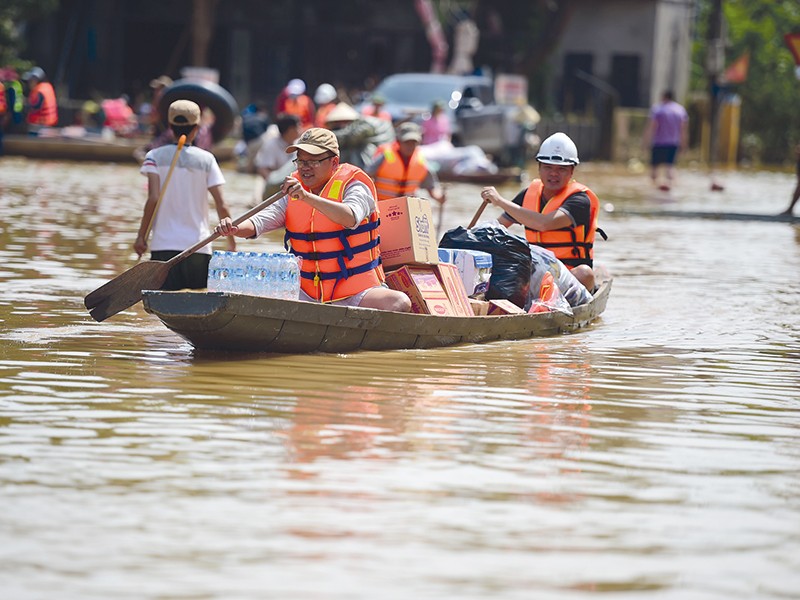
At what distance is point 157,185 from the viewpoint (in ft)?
36.2

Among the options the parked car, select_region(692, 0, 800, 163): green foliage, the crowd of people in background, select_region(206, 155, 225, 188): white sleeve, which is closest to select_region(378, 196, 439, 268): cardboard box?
select_region(206, 155, 225, 188): white sleeve

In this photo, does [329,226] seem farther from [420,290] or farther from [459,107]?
[459,107]

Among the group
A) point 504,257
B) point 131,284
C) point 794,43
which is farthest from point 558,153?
point 794,43

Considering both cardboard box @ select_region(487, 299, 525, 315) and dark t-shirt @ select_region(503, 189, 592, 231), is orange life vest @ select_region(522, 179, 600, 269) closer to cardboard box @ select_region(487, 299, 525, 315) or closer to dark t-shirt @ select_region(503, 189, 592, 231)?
dark t-shirt @ select_region(503, 189, 592, 231)

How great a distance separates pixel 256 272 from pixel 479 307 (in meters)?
2.11

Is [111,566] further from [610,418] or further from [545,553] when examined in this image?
[610,418]

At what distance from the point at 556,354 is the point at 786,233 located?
40.3ft

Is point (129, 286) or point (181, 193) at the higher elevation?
point (181, 193)

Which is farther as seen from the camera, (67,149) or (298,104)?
(67,149)

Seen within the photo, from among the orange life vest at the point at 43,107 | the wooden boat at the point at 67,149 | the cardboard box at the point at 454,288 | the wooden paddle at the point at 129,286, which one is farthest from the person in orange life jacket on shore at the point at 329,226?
the orange life vest at the point at 43,107

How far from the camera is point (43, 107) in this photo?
3344 cm

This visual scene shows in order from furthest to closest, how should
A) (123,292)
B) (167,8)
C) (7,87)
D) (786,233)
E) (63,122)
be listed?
(167,8)
(63,122)
(7,87)
(786,233)
(123,292)

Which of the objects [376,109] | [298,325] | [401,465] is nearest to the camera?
[401,465]

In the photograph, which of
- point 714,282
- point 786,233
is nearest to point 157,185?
point 714,282
